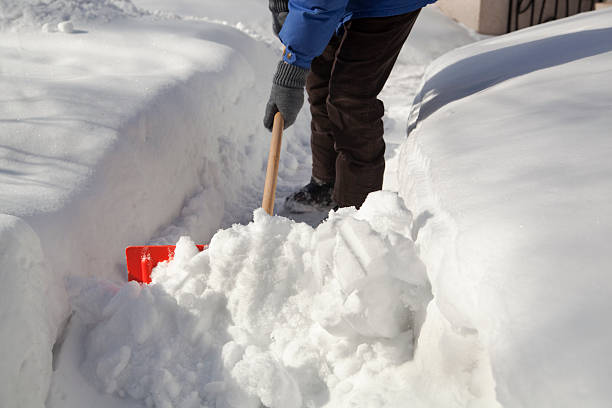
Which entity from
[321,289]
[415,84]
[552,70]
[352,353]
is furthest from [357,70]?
[415,84]

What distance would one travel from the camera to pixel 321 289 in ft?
4.44

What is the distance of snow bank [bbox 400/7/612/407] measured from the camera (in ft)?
2.55

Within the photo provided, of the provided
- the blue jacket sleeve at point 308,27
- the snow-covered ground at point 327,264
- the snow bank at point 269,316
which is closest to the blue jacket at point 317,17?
the blue jacket sleeve at point 308,27

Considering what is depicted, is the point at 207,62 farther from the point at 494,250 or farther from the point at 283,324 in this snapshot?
the point at 494,250

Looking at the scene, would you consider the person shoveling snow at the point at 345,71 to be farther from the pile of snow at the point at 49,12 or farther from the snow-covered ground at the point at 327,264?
the pile of snow at the point at 49,12

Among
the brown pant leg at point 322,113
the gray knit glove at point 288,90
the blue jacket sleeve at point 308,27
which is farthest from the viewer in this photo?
the brown pant leg at point 322,113

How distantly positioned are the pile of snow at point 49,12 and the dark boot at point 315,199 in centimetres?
172

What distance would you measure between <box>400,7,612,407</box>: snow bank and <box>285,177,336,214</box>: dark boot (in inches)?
34.4

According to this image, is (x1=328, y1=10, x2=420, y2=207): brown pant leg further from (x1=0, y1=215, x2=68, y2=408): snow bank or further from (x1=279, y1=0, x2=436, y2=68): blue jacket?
(x1=0, y1=215, x2=68, y2=408): snow bank

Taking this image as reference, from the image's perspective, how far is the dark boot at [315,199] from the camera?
267cm

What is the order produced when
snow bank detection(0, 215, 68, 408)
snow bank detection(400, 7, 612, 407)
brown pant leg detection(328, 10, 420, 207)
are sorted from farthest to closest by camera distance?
brown pant leg detection(328, 10, 420, 207)
snow bank detection(0, 215, 68, 408)
snow bank detection(400, 7, 612, 407)

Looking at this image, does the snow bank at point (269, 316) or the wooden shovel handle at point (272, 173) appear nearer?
the snow bank at point (269, 316)

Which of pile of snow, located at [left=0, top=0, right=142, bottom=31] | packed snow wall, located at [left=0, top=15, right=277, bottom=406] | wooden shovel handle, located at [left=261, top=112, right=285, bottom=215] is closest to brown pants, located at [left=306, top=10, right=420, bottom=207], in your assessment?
wooden shovel handle, located at [left=261, top=112, right=285, bottom=215]

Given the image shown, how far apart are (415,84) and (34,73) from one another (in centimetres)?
356
